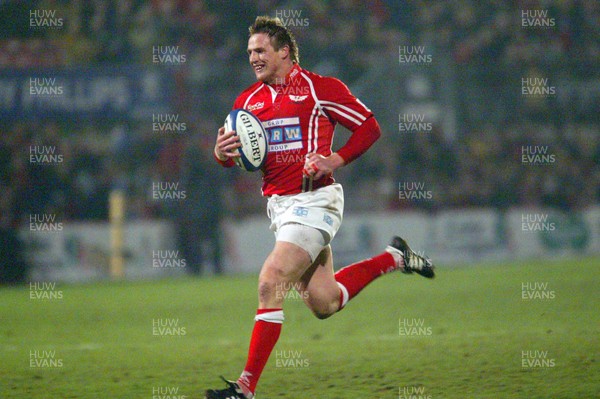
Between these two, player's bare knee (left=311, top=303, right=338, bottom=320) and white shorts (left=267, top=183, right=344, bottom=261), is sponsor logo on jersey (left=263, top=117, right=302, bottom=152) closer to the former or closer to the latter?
white shorts (left=267, top=183, right=344, bottom=261)

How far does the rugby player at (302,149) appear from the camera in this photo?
4934mm

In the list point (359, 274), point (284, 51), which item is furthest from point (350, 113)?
point (359, 274)

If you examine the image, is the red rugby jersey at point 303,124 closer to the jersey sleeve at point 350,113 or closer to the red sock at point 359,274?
the jersey sleeve at point 350,113

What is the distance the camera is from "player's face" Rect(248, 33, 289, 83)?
5227 millimetres

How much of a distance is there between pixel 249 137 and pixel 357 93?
457 inches

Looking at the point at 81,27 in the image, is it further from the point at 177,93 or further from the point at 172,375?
the point at 172,375

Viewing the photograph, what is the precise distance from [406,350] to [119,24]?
11.8 metres

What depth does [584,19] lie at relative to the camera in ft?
59.8

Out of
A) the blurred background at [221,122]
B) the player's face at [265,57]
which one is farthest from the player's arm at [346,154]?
the blurred background at [221,122]

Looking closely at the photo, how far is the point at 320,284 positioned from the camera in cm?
531

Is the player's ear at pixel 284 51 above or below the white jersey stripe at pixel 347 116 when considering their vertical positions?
above

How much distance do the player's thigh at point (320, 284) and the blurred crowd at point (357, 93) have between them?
9.34m

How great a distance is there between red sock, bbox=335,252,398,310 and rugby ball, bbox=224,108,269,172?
1.05 metres

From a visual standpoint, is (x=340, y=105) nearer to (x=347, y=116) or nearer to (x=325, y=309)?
(x=347, y=116)
